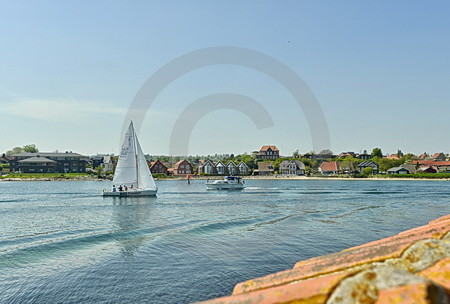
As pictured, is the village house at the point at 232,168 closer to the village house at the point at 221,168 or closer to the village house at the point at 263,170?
the village house at the point at 221,168

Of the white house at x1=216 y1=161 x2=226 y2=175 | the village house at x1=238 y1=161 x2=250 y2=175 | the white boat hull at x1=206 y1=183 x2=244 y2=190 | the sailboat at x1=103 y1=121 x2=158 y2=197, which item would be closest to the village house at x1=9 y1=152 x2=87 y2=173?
the white house at x1=216 y1=161 x2=226 y2=175

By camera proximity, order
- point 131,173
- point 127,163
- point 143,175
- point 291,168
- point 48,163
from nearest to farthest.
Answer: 1. point 127,163
2. point 131,173
3. point 143,175
4. point 48,163
5. point 291,168

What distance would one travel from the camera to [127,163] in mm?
66562

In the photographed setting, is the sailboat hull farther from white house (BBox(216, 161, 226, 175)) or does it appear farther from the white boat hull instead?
white house (BBox(216, 161, 226, 175))

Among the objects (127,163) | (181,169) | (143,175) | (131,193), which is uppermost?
(181,169)

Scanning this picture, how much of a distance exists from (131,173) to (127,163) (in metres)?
2.13

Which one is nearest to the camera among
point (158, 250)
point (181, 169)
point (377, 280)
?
point (377, 280)

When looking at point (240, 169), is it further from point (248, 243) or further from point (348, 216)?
point (248, 243)

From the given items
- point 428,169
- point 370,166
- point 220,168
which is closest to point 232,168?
point 220,168

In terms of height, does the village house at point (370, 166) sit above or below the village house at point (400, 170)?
above

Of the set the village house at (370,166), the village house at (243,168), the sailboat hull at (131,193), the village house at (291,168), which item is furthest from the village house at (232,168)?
the sailboat hull at (131,193)

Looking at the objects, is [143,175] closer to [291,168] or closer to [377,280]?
[377,280]

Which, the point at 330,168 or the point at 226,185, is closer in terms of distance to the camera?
the point at 226,185

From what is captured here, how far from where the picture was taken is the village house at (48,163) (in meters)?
179
